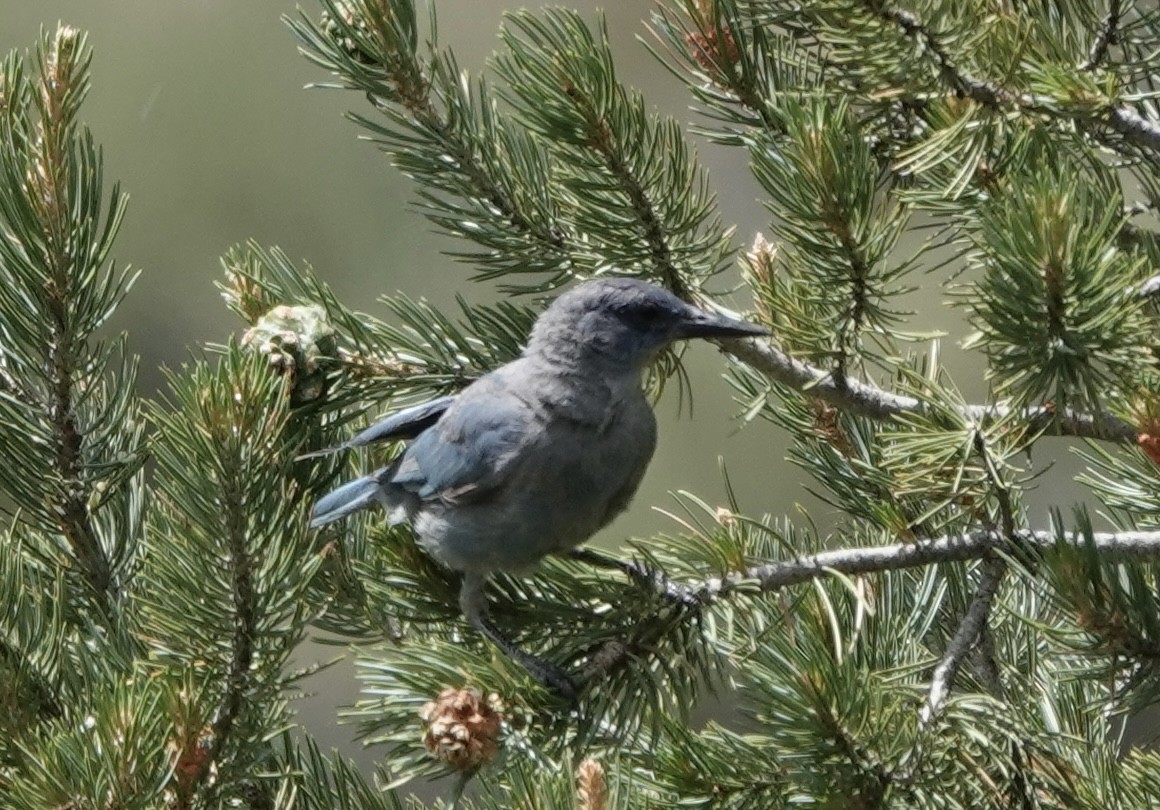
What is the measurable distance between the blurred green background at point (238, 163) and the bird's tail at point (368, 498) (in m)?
5.25

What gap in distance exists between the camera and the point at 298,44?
170cm

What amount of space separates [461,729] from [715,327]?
62cm

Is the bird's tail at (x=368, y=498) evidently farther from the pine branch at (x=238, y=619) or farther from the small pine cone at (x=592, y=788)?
the small pine cone at (x=592, y=788)

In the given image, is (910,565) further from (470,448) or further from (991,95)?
(470,448)

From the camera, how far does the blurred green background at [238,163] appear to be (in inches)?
322

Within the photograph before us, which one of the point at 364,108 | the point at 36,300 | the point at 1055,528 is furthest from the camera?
the point at 364,108

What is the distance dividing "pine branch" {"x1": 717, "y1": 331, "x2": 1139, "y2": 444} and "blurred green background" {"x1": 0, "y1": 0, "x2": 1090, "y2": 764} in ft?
18.5

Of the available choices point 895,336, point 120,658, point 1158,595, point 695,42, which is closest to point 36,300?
point 120,658

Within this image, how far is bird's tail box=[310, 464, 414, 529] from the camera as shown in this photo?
6.35 ft

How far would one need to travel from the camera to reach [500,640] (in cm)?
153

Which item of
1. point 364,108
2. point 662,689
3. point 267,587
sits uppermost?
point 364,108

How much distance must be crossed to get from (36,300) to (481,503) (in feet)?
2.74

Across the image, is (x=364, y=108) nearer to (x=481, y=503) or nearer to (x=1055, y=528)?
(x=481, y=503)

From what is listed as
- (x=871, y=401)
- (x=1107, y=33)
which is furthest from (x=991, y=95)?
(x=871, y=401)
